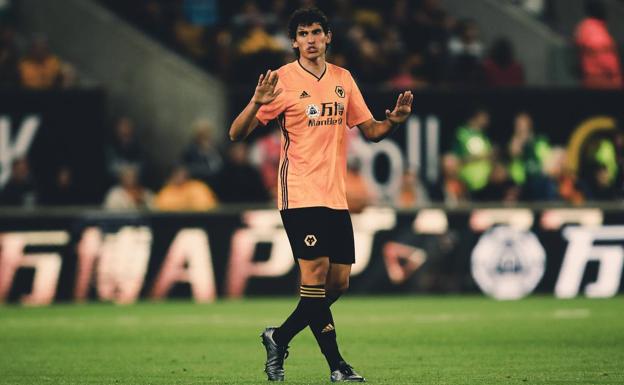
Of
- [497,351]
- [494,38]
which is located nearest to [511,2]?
[494,38]

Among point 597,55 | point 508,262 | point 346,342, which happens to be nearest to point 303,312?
point 346,342

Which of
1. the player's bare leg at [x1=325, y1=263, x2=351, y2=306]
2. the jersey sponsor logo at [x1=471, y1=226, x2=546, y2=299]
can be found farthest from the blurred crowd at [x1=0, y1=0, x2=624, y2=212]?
the player's bare leg at [x1=325, y1=263, x2=351, y2=306]

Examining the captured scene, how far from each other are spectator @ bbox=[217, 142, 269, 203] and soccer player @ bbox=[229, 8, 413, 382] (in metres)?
10.4

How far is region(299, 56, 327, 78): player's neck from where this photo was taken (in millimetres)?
8669

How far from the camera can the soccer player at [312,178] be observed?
8.52 meters

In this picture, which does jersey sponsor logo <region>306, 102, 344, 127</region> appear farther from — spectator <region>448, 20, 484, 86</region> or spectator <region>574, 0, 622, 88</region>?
spectator <region>574, 0, 622, 88</region>

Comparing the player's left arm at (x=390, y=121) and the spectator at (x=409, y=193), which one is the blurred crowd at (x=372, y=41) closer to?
the spectator at (x=409, y=193)

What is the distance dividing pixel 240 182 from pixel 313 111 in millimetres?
10565

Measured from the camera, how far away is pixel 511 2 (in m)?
25.3

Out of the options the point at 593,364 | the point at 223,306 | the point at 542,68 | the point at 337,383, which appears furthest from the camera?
the point at 542,68

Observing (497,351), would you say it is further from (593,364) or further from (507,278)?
(507,278)

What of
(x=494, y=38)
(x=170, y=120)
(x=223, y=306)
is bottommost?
(x=223, y=306)

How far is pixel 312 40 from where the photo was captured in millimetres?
8570

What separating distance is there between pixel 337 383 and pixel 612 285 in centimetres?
989
